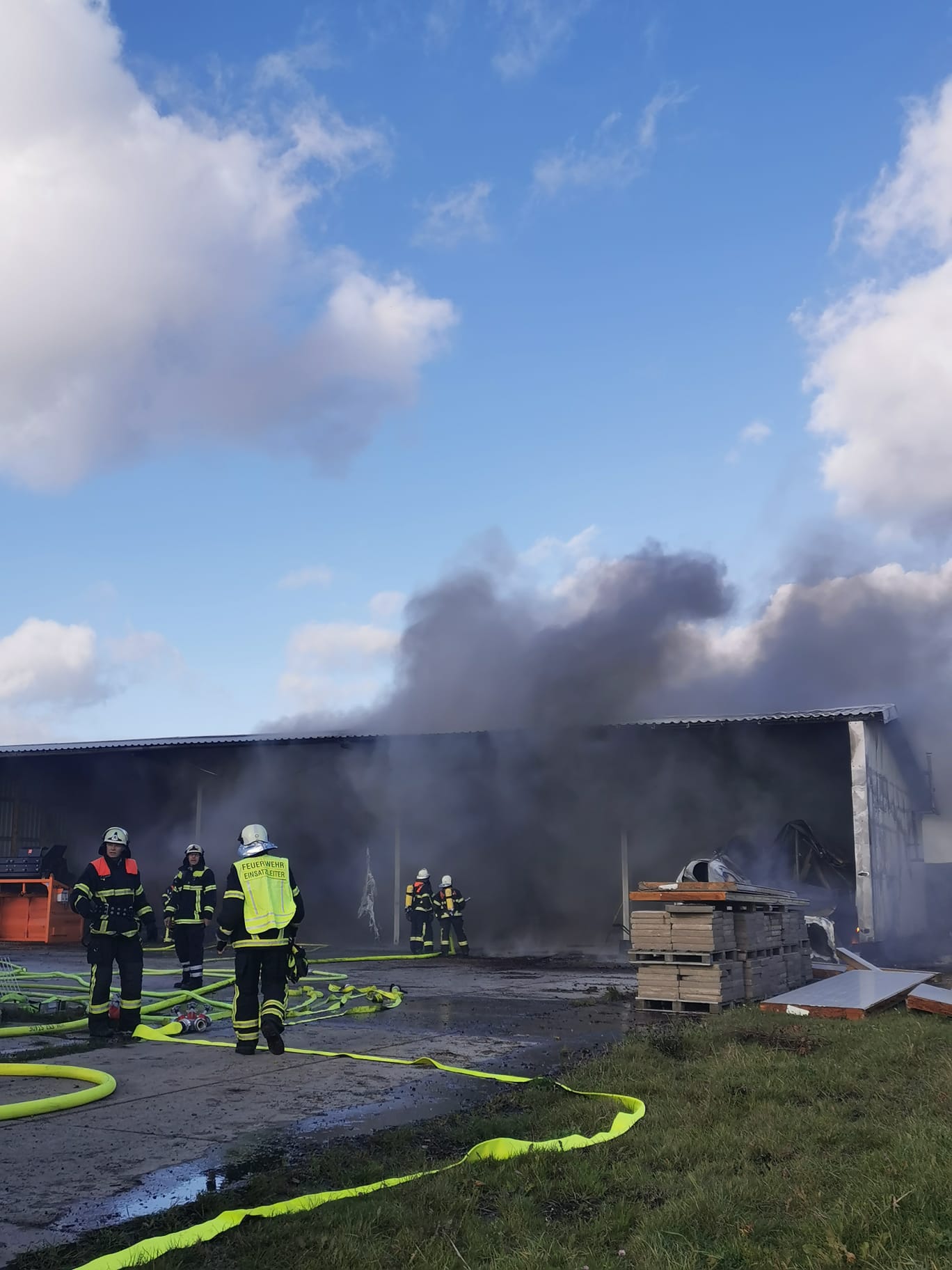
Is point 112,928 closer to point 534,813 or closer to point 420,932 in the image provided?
point 420,932

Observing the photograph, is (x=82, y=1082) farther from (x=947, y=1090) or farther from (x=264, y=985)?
(x=947, y=1090)

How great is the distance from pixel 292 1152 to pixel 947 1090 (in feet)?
11.8

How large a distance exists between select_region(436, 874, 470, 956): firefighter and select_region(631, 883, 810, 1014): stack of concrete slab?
777cm

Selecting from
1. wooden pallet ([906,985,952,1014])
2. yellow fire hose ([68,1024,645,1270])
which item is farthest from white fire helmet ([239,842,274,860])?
wooden pallet ([906,985,952,1014])

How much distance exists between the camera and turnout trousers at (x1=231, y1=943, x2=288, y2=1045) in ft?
23.5

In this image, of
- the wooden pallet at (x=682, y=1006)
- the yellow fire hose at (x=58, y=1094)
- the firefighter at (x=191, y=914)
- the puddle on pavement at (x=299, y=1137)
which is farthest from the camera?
the firefighter at (x=191, y=914)

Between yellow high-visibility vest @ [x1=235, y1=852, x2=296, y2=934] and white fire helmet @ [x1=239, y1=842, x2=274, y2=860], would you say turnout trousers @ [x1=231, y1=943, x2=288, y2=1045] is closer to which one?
yellow high-visibility vest @ [x1=235, y1=852, x2=296, y2=934]

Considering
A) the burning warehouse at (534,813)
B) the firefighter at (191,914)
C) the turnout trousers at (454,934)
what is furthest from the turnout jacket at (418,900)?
the firefighter at (191,914)

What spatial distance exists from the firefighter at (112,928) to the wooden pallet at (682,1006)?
16.0 ft

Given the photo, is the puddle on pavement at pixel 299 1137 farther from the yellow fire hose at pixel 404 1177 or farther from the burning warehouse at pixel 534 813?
the burning warehouse at pixel 534 813

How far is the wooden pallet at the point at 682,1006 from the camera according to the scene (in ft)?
31.6

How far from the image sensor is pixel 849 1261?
3.18 meters

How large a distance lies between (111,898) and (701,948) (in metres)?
5.48

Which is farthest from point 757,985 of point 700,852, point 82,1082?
point 700,852
